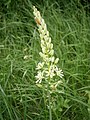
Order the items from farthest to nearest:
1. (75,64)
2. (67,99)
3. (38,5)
→ 1. (38,5)
2. (75,64)
3. (67,99)

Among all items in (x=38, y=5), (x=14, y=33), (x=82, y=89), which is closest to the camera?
(x=82, y=89)

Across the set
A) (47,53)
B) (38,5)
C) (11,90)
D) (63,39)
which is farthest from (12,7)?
(47,53)

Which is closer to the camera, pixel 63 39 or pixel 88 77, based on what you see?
pixel 88 77

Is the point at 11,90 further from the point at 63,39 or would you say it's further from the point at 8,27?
the point at 8,27

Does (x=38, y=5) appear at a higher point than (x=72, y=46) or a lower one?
higher

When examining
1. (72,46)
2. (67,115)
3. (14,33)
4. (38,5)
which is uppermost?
(38,5)

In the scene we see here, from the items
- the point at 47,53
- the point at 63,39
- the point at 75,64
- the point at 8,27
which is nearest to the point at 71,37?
the point at 63,39
